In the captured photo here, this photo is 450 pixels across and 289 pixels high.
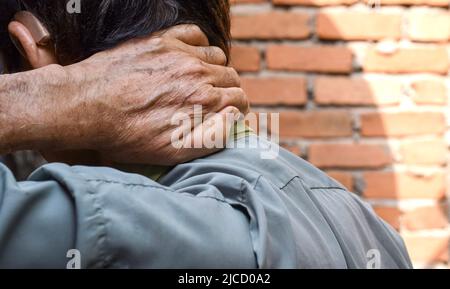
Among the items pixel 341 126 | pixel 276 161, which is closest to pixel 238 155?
pixel 276 161

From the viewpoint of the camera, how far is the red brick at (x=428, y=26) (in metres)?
1.78

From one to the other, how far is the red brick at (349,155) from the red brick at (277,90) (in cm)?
14

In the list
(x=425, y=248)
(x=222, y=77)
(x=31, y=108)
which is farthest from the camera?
(x=425, y=248)

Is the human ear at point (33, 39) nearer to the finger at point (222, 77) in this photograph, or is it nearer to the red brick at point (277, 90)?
the finger at point (222, 77)

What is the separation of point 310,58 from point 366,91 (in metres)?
0.17

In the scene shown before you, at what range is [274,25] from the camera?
1771 millimetres

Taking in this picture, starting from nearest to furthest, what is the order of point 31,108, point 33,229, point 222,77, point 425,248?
1. point 33,229
2. point 31,108
3. point 222,77
4. point 425,248

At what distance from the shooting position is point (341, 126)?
1778 millimetres

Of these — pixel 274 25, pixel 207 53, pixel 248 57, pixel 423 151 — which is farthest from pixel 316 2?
pixel 207 53

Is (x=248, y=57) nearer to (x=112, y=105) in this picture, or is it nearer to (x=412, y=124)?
(x=412, y=124)

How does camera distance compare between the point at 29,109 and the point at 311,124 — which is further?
Result: the point at 311,124

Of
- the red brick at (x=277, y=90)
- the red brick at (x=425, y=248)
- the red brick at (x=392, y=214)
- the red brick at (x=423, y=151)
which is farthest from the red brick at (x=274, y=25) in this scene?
the red brick at (x=425, y=248)

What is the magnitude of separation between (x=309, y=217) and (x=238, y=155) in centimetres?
12
